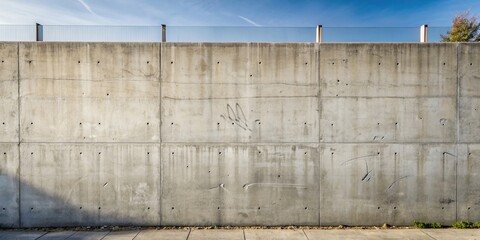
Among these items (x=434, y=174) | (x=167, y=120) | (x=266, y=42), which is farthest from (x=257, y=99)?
(x=434, y=174)

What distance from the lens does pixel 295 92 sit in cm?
557

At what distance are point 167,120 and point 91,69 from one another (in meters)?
1.92

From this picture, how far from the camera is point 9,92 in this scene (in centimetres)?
546

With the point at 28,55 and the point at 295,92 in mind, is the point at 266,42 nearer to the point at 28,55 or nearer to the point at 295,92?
the point at 295,92

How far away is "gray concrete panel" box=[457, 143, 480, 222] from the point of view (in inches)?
218

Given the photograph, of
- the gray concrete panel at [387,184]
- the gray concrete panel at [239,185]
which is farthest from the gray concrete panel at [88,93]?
the gray concrete panel at [387,184]

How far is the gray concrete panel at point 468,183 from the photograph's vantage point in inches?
218

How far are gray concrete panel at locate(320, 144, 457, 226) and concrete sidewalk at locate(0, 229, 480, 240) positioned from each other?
1.02ft

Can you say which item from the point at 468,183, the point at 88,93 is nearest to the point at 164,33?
the point at 88,93

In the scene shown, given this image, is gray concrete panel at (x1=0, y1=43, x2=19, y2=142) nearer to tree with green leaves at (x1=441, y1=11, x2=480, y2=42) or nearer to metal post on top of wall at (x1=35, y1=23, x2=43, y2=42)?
metal post on top of wall at (x1=35, y1=23, x2=43, y2=42)

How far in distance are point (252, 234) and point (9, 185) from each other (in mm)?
5086

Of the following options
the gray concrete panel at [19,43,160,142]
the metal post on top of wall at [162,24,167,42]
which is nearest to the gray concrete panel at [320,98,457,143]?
the metal post on top of wall at [162,24,167,42]

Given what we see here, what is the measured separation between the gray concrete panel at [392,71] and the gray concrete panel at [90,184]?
4.11 meters

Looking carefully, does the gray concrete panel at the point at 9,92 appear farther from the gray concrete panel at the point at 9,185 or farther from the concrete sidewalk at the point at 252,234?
the concrete sidewalk at the point at 252,234
